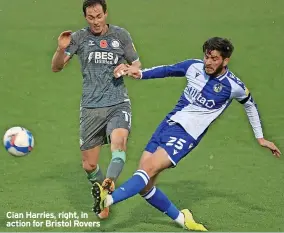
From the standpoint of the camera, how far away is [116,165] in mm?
9703

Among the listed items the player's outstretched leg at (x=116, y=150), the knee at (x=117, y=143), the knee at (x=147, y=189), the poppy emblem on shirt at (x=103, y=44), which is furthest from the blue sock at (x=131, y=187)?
the poppy emblem on shirt at (x=103, y=44)

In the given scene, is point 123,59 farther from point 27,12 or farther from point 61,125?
point 27,12

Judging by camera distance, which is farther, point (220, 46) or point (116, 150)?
point (116, 150)

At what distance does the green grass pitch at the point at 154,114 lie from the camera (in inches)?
420

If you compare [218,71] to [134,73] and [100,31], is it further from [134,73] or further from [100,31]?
[100,31]

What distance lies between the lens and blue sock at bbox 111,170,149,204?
29.9ft

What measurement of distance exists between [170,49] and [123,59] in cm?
980

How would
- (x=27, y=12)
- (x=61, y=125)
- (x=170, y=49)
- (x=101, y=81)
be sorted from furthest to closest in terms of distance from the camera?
(x=27, y=12) < (x=170, y=49) < (x=61, y=125) < (x=101, y=81)

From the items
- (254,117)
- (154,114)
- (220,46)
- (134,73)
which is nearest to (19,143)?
(134,73)

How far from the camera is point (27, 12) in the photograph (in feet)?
77.9


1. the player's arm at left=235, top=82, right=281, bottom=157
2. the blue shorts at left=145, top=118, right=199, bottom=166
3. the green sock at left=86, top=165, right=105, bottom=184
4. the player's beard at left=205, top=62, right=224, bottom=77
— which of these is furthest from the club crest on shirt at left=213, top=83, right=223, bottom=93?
the green sock at left=86, top=165, right=105, bottom=184

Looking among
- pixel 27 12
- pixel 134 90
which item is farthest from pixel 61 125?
pixel 27 12

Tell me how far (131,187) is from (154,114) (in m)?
6.62

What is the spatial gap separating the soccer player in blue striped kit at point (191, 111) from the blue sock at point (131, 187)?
7 centimetres
